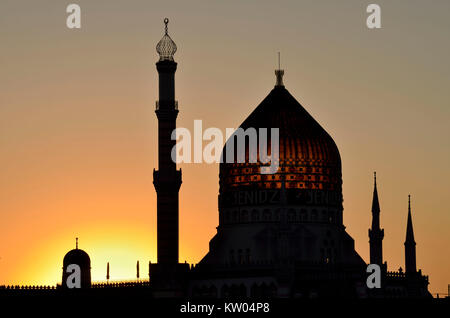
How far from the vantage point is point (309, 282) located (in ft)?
515

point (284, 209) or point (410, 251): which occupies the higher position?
point (284, 209)

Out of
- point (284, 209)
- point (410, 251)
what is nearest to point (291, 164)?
point (284, 209)

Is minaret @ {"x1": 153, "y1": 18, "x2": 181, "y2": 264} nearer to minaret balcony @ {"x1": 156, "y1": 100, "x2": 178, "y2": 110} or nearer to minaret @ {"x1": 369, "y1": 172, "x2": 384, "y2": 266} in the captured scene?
minaret balcony @ {"x1": 156, "y1": 100, "x2": 178, "y2": 110}

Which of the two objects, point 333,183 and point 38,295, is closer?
point 38,295

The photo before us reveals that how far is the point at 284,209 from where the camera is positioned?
529 feet

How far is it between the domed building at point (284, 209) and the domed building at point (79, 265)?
33.1ft

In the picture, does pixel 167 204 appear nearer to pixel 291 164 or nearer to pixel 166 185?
pixel 166 185

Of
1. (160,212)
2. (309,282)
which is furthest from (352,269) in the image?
(160,212)

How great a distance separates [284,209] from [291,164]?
4.96m

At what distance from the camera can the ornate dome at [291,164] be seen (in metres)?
165

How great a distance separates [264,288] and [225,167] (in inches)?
499

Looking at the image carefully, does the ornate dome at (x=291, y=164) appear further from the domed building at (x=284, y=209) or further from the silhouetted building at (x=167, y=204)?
the silhouetted building at (x=167, y=204)

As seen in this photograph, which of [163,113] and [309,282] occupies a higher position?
[163,113]
